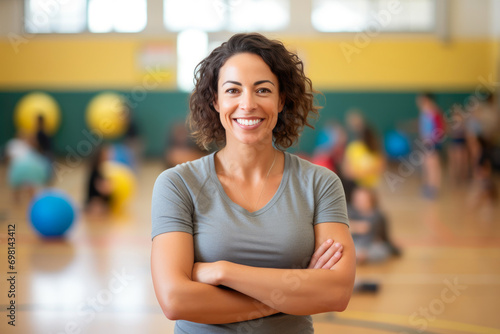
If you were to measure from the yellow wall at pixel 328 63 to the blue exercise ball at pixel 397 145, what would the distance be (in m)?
1.65

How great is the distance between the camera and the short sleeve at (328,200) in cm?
205

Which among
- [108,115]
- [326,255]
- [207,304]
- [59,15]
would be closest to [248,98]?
[326,255]

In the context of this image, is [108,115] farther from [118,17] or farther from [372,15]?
[372,15]

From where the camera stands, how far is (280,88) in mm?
2145

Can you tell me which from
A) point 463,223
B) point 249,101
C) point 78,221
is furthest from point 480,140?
point 249,101

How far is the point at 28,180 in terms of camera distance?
948 cm

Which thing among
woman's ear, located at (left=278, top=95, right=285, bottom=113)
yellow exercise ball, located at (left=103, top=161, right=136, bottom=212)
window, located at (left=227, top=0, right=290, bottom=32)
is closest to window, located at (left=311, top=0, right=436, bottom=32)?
window, located at (left=227, top=0, right=290, bottom=32)

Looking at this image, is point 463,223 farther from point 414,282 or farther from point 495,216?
point 414,282

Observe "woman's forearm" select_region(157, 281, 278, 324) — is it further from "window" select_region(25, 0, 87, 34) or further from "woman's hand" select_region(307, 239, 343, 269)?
"window" select_region(25, 0, 87, 34)

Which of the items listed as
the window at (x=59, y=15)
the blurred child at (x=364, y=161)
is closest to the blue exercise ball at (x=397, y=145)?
the blurred child at (x=364, y=161)

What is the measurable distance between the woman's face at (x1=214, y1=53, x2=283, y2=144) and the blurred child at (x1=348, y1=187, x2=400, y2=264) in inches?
161

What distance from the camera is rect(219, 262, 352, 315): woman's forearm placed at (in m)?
1.88

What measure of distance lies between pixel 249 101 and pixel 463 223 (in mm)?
6521

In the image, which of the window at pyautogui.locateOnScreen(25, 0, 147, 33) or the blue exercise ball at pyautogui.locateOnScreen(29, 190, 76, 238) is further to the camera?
the window at pyautogui.locateOnScreen(25, 0, 147, 33)
